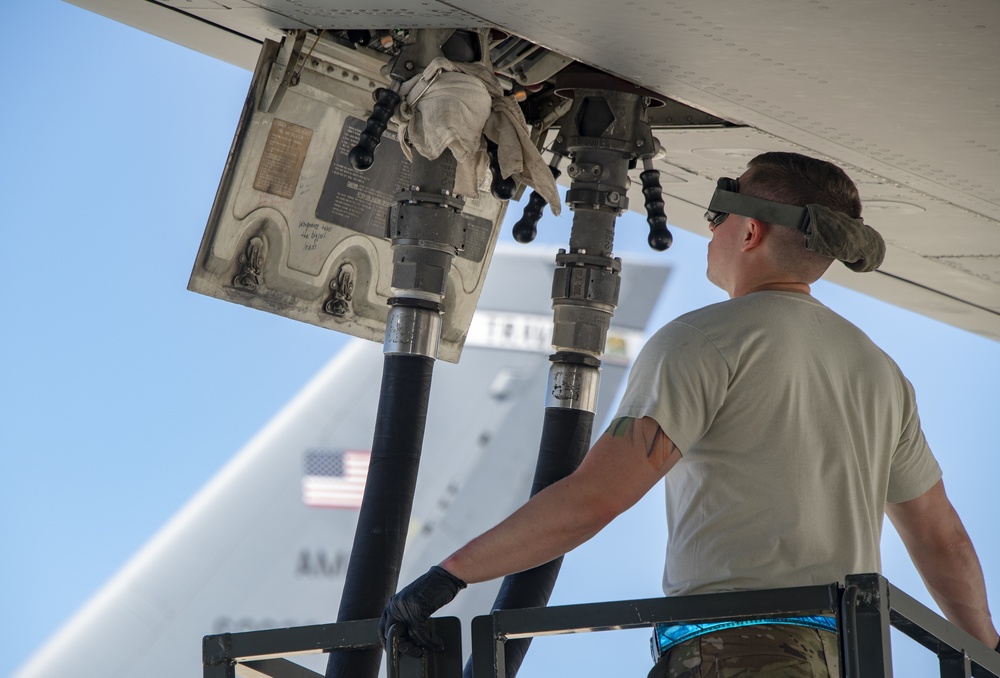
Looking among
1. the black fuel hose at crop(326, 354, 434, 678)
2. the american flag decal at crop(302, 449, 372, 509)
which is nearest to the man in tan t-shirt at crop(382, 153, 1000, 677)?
the black fuel hose at crop(326, 354, 434, 678)

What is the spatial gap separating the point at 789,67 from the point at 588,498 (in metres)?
1.61

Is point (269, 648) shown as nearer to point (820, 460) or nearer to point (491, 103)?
point (820, 460)

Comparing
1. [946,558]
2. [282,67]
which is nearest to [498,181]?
[282,67]

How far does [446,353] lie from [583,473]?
2286mm

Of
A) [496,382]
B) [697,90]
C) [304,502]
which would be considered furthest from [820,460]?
[496,382]

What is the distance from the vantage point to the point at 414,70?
3738 millimetres

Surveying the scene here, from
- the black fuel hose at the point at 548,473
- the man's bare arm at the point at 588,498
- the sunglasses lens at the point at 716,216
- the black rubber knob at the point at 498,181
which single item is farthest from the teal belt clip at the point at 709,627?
the black rubber knob at the point at 498,181

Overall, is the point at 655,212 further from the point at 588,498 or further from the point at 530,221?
the point at 588,498

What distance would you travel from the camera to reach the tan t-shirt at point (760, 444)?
7.88ft

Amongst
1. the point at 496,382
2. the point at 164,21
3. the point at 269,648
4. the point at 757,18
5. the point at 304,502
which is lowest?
the point at 269,648

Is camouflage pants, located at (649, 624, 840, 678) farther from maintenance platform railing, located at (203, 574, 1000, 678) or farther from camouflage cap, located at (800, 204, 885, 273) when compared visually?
camouflage cap, located at (800, 204, 885, 273)

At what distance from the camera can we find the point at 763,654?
2281 millimetres

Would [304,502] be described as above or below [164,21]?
above

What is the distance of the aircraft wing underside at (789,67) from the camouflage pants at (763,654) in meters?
1.49
